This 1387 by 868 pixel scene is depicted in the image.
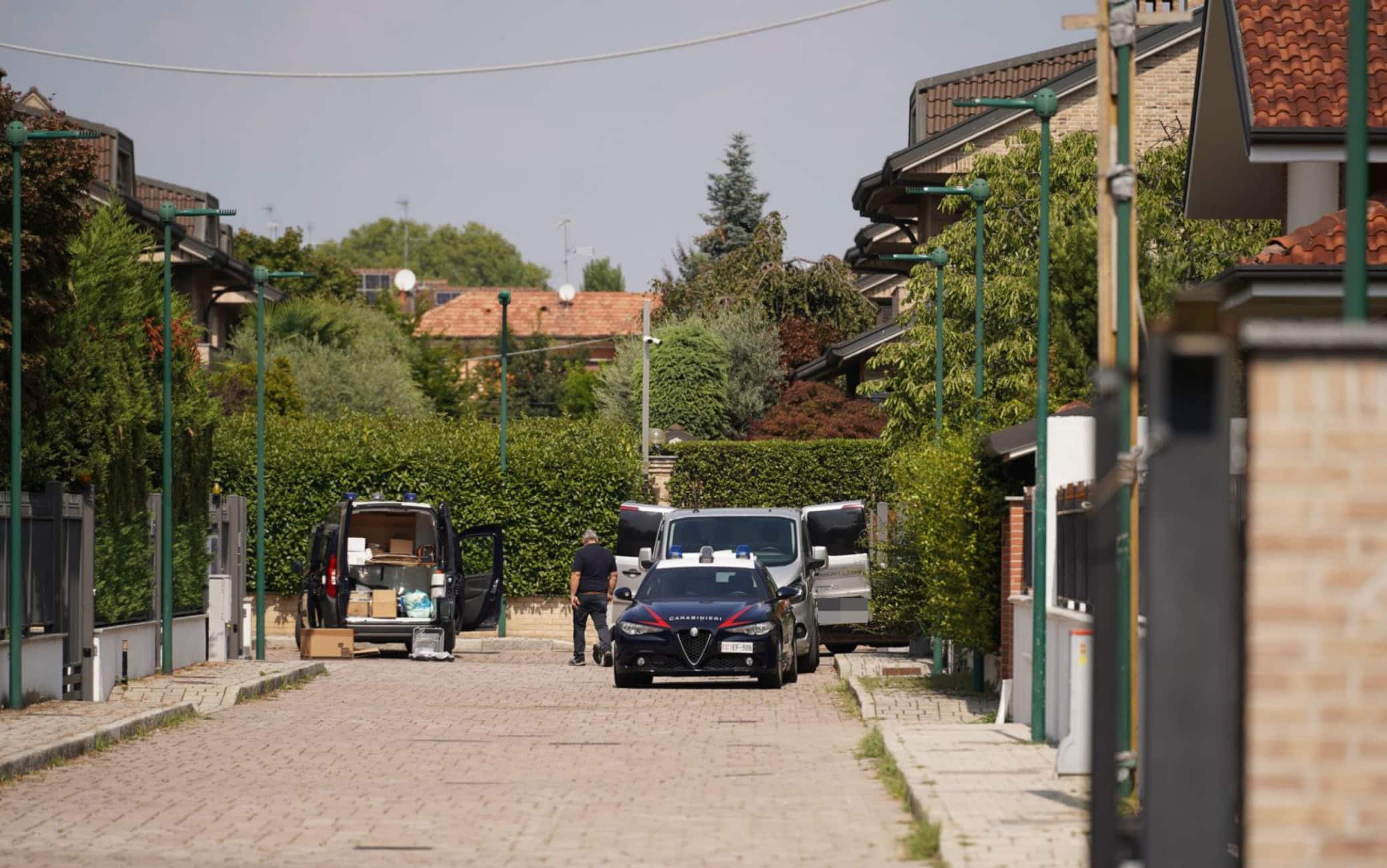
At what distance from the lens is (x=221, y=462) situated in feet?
146

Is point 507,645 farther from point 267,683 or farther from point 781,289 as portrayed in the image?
point 781,289

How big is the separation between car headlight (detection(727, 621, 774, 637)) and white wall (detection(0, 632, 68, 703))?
7620 millimetres

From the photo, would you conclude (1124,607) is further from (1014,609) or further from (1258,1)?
(1258,1)

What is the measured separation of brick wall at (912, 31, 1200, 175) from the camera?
149 ft

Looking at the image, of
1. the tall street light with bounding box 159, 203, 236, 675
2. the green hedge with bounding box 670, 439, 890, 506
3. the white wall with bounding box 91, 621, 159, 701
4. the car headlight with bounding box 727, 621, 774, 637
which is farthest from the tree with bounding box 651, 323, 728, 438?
the car headlight with bounding box 727, 621, 774, 637

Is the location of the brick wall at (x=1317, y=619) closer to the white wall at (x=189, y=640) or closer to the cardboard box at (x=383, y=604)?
the white wall at (x=189, y=640)

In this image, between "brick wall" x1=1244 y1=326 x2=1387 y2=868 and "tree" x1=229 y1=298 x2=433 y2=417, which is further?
"tree" x1=229 y1=298 x2=433 y2=417

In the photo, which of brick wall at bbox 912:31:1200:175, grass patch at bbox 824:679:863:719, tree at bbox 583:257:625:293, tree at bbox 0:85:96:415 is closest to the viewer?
tree at bbox 0:85:96:415

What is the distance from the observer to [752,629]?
25484 millimetres

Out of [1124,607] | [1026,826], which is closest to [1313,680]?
[1026,826]

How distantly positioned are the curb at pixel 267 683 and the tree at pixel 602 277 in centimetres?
12233

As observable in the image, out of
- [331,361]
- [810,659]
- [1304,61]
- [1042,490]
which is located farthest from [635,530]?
[331,361]

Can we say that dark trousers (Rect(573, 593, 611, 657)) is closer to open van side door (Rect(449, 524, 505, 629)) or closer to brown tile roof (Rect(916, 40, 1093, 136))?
open van side door (Rect(449, 524, 505, 629))

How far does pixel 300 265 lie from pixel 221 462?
4142cm
